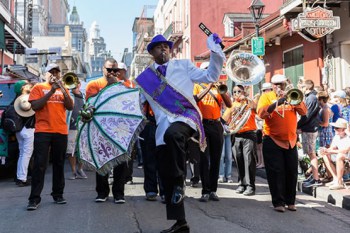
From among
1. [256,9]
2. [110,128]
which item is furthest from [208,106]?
[256,9]

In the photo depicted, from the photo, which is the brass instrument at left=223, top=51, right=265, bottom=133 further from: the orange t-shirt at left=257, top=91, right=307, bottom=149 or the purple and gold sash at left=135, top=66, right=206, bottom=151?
the purple and gold sash at left=135, top=66, right=206, bottom=151

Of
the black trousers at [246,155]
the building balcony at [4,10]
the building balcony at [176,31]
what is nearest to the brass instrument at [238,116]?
the black trousers at [246,155]

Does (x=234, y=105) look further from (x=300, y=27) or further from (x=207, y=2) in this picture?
(x=207, y=2)

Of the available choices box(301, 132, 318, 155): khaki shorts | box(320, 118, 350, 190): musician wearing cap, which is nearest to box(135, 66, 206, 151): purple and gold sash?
box(320, 118, 350, 190): musician wearing cap

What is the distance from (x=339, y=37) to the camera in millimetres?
13484

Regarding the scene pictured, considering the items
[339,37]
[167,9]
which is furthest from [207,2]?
[339,37]

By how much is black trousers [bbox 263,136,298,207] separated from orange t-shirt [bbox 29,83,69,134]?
2856 millimetres

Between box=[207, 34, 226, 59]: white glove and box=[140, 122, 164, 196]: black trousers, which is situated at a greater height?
box=[207, 34, 226, 59]: white glove

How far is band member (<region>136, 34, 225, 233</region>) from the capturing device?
4387mm

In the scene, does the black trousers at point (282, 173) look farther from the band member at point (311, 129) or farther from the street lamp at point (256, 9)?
the street lamp at point (256, 9)

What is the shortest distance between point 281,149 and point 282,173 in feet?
1.05

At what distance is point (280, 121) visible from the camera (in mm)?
5914

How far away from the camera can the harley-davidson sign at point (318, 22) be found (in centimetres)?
1152

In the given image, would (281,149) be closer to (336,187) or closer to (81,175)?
(336,187)
